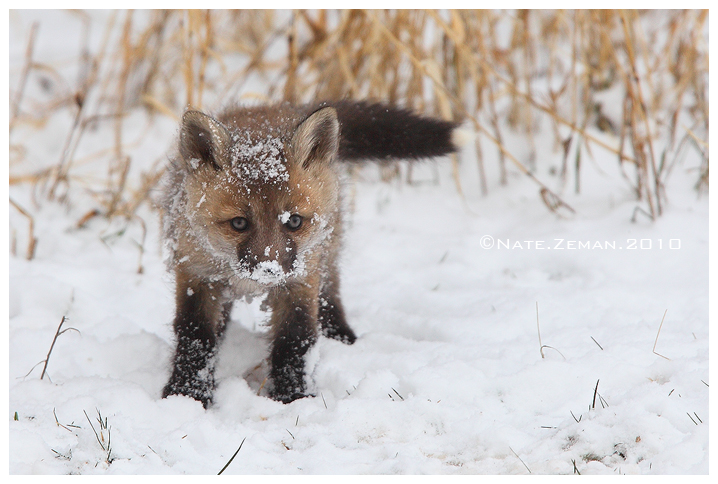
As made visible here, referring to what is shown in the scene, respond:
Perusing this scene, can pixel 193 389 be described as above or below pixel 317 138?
below

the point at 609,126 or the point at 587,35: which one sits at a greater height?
the point at 587,35

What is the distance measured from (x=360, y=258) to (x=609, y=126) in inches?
128

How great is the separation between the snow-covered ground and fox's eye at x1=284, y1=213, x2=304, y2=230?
639 mm

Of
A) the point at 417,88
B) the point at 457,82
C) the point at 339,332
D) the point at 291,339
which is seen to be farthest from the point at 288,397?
the point at 457,82

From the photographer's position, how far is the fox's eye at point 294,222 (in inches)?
104

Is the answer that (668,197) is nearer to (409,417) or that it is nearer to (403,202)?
(403,202)

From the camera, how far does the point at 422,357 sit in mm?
2939

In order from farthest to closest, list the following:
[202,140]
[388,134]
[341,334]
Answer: [341,334]
[388,134]
[202,140]

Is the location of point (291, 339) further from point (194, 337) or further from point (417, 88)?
point (417, 88)

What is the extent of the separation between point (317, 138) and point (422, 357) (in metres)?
1.18
